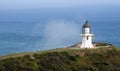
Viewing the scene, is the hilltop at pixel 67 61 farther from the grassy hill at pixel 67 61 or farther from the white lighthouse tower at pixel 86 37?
the white lighthouse tower at pixel 86 37

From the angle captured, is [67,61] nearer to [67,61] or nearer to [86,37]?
[67,61]

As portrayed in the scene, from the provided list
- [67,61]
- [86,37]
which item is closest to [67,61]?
[67,61]

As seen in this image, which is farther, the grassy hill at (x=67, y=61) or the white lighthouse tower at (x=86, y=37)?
the white lighthouse tower at (x=86, y=37)

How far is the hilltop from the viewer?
136ft

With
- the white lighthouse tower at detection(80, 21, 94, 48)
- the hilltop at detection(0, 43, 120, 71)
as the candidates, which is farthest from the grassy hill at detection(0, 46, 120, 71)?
the white lighthouse tower at detection(80, 21, 94, 48)

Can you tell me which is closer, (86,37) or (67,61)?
(67,61)

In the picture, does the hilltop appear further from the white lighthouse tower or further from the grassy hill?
the white lighthouse tower

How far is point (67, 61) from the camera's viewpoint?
43219 mm

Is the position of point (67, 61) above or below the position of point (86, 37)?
below

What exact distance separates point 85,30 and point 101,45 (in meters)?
2.95

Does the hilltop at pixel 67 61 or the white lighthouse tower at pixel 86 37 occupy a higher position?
the white lighthouse tower at pixel 86 37

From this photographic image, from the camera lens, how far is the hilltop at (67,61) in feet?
136

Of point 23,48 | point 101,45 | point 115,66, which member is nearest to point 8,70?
point 115,66

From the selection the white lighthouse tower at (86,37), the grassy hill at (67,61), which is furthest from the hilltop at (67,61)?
the white lighthouse tower at (86,37)
